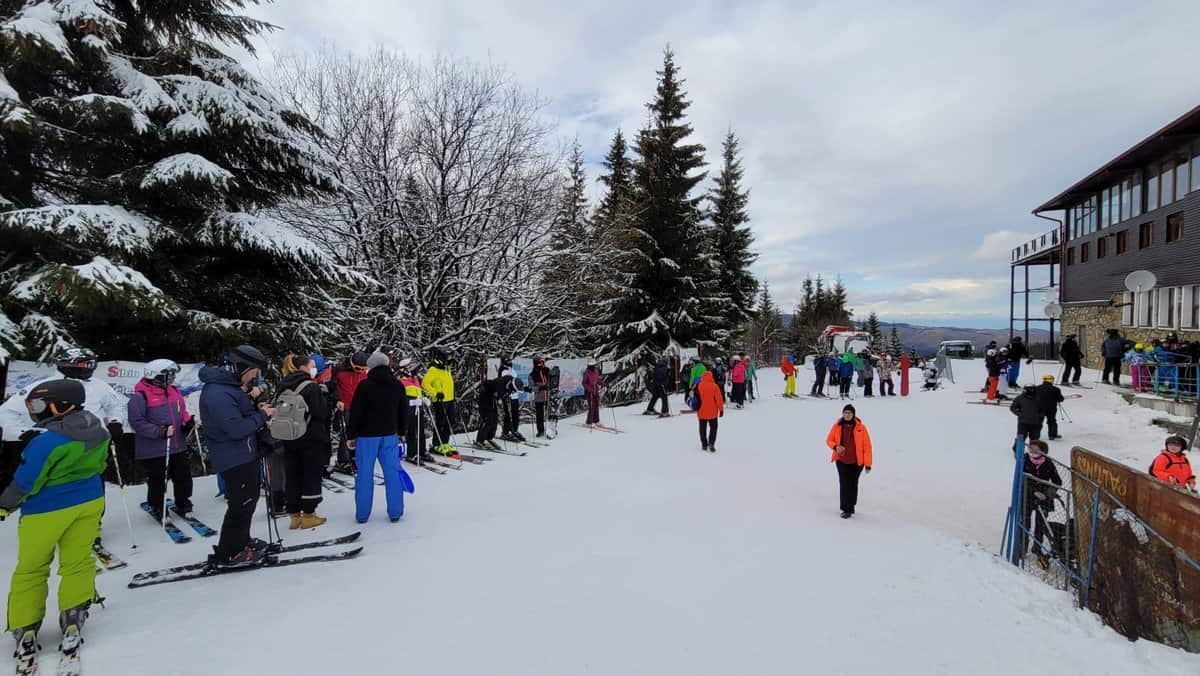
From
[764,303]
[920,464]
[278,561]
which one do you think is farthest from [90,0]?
[764,303]

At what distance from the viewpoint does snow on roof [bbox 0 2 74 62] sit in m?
6.94

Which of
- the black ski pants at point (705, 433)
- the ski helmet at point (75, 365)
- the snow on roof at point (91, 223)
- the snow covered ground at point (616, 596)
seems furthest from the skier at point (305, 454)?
the black ski pants at point (705, 433)

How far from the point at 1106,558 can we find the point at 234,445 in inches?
321

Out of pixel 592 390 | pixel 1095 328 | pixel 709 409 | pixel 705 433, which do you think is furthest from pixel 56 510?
pixel 1095 328

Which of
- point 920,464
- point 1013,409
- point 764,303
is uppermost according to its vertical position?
point 764,303

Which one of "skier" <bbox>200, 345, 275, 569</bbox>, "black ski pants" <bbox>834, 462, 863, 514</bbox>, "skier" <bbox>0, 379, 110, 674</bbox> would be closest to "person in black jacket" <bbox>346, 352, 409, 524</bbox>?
"skier" <bbox>200, 345, 275, 569</bbox>

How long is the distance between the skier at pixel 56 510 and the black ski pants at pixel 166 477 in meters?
2.83

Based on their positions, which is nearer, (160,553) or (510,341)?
(160,553)

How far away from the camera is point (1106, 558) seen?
5223mm

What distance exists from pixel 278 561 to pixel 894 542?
663cm

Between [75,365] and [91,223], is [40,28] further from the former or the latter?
[75,365]

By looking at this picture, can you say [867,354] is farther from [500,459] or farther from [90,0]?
[90,0]

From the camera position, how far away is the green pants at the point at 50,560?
3316 millimetres

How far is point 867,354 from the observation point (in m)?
23.7
